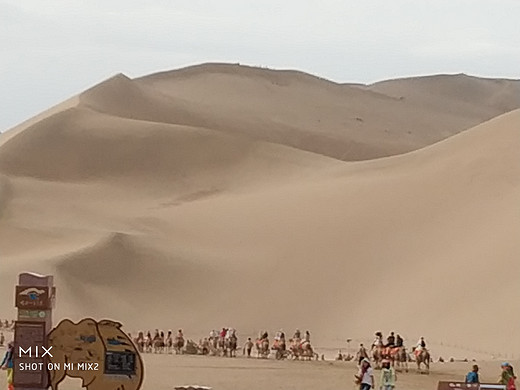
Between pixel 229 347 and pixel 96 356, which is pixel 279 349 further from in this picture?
pixel 96 356

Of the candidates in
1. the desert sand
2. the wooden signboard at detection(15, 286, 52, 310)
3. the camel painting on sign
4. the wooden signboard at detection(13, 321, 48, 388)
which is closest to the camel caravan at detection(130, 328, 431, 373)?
the desert sand

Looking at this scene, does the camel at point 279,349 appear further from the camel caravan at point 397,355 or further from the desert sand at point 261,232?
the camel caravan at point 397,355

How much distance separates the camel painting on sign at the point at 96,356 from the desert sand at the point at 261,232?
18.7ft

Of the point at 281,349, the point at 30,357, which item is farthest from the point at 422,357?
the point at 30,357

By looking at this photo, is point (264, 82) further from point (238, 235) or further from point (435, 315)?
point (435, 315)

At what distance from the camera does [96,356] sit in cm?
1439

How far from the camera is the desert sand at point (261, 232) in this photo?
→ 2989cm

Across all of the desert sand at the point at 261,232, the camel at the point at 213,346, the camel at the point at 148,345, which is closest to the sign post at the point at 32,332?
the desert sand at the point at 261,232

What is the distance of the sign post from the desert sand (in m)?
5.72

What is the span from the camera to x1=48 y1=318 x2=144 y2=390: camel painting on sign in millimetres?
14266

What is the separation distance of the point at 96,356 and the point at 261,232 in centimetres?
2240

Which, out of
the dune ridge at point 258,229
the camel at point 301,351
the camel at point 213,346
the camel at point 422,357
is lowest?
the camel at point 422,357

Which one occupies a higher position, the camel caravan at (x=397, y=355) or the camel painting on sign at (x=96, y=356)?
the camel caravan at (x=397, y=355)

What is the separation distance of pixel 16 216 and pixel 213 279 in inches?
335
